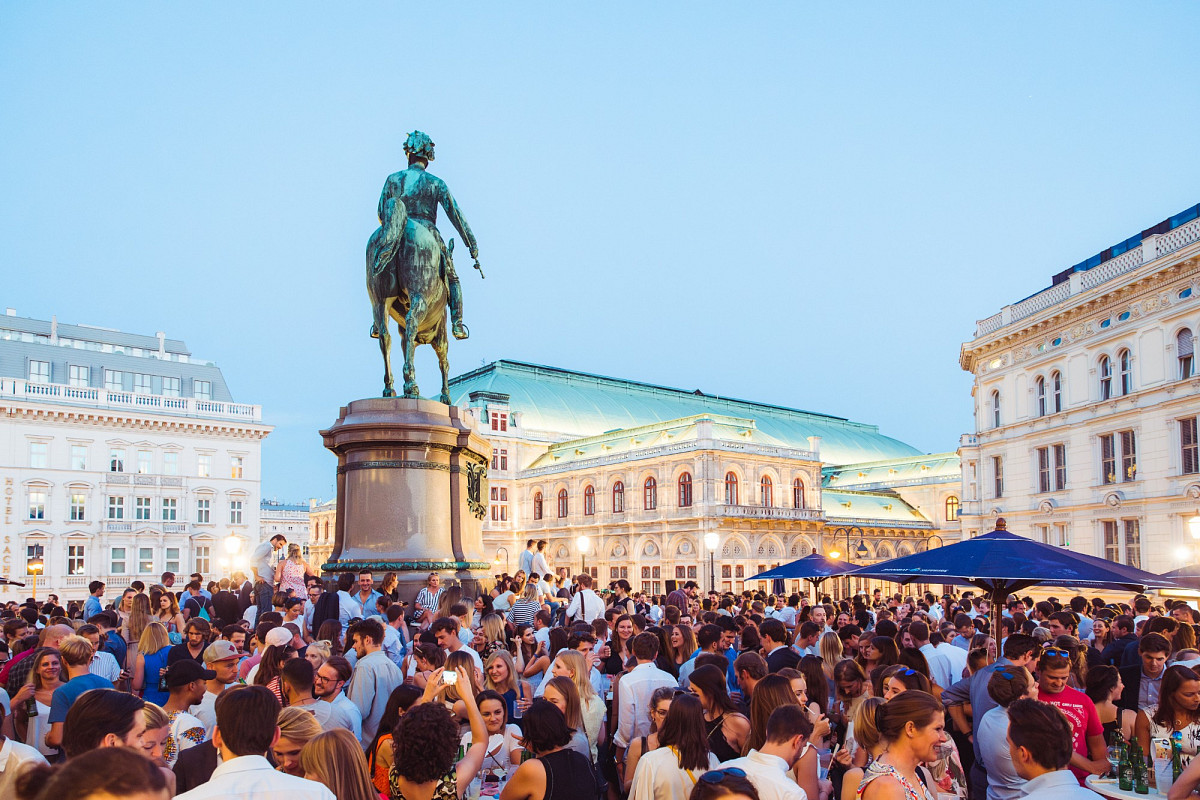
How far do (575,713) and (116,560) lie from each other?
59.8 m

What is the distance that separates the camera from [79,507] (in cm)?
5769

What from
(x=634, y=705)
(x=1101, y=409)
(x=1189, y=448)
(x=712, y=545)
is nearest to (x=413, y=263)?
(x=634, y=705)

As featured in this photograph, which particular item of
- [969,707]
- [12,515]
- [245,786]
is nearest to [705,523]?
[12,515]

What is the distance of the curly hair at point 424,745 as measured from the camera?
15.6 feet

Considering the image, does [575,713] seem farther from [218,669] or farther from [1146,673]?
[1146,673]

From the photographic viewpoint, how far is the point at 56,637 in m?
8.42

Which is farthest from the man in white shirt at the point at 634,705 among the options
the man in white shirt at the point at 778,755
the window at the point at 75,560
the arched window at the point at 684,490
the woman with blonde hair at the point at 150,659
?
the window at the point at 75,560

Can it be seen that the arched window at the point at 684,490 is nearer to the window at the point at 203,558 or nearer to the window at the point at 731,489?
→ the window at the point at 731,489

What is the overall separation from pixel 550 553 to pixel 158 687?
2568 inches

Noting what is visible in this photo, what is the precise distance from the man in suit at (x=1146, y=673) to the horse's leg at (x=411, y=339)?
10.6 m

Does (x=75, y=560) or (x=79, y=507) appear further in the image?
(x=79, y=507)

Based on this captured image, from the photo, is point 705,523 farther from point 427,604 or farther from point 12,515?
point 427,604

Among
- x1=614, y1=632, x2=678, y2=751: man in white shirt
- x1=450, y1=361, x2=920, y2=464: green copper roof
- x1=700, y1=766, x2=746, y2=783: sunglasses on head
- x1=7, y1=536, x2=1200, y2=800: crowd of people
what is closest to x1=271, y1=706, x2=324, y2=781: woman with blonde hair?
x1=7, y1=536, x2=1200, y2=800: crowd of people

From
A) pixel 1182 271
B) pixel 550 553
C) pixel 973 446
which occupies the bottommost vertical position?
pixel 550 553
